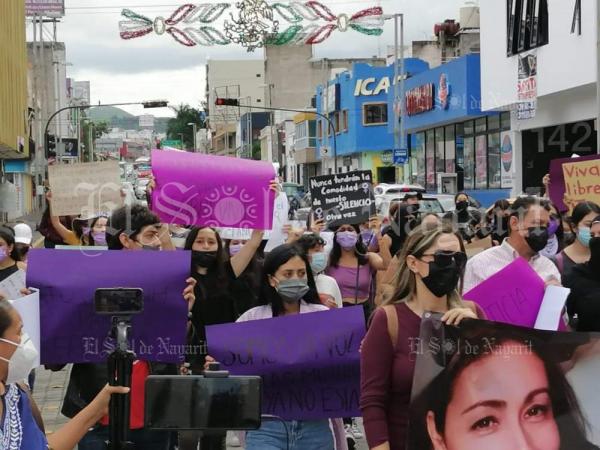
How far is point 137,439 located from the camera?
Answer: 5453 mm

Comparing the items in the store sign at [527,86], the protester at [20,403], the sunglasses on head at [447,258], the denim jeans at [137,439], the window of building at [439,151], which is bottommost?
the denim jeans at [137,439]

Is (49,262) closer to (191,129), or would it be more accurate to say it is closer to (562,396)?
(562,396)

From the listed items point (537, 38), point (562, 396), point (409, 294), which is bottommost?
point (562, 396)

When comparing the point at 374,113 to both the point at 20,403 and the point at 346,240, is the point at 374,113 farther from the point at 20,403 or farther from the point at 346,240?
the point at 20,403

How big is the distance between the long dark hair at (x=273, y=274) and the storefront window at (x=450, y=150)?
37.2 m

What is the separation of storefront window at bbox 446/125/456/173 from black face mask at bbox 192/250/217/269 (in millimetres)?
36371

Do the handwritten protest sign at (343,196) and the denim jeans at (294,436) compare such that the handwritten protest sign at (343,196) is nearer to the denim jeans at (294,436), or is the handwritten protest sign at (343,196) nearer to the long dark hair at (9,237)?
the long dark hair at (9,237)

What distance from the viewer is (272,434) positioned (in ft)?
17.0

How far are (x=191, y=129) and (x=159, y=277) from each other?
568 feet

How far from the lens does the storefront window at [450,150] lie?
4269 cm

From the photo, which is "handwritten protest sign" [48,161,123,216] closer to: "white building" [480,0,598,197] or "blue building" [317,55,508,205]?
"white building" [480,0,598,197]

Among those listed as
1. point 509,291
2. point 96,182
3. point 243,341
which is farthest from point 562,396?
point 96,182

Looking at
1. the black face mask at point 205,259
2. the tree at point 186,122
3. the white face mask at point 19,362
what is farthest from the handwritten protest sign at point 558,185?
the tree at point 186,122

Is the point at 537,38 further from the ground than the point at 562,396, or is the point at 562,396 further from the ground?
the point at 537,38
